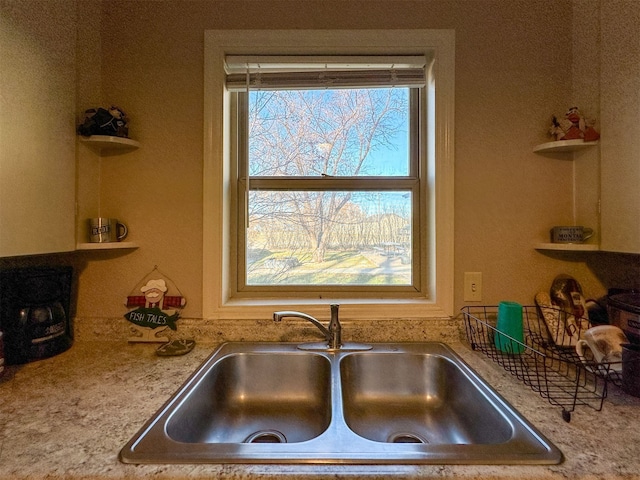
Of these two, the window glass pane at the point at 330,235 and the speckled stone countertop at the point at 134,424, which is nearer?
the speckled stone countertop at the point at 134,424

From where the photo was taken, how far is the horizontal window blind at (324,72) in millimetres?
1272

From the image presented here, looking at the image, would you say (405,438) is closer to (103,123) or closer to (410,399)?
(410,399)

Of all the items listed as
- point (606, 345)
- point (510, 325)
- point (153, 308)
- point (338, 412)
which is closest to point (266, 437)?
point (338, 412)

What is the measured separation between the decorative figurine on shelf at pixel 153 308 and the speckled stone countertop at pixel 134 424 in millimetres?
65

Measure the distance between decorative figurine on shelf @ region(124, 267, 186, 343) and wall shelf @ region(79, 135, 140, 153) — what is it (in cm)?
50

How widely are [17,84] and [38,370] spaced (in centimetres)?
86

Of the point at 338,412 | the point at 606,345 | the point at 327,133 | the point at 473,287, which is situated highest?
the point at 327,133

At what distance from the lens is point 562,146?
1139mm

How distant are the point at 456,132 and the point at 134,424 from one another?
140 centimetres

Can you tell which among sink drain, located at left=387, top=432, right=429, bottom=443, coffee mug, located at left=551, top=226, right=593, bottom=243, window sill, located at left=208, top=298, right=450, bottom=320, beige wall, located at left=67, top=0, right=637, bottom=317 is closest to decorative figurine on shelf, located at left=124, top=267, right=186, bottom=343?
beige wall, located at left=67, top=0, right=637, bottom=317

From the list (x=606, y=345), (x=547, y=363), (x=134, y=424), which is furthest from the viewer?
(x=547, y=363)

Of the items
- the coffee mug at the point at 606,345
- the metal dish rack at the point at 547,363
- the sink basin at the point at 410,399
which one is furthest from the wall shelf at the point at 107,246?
the coffee mug at the point at 606,345

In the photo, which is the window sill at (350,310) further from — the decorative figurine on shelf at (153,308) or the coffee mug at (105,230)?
the coffee mug at (105,230)

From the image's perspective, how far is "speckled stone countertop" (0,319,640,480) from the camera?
1.79 ft
